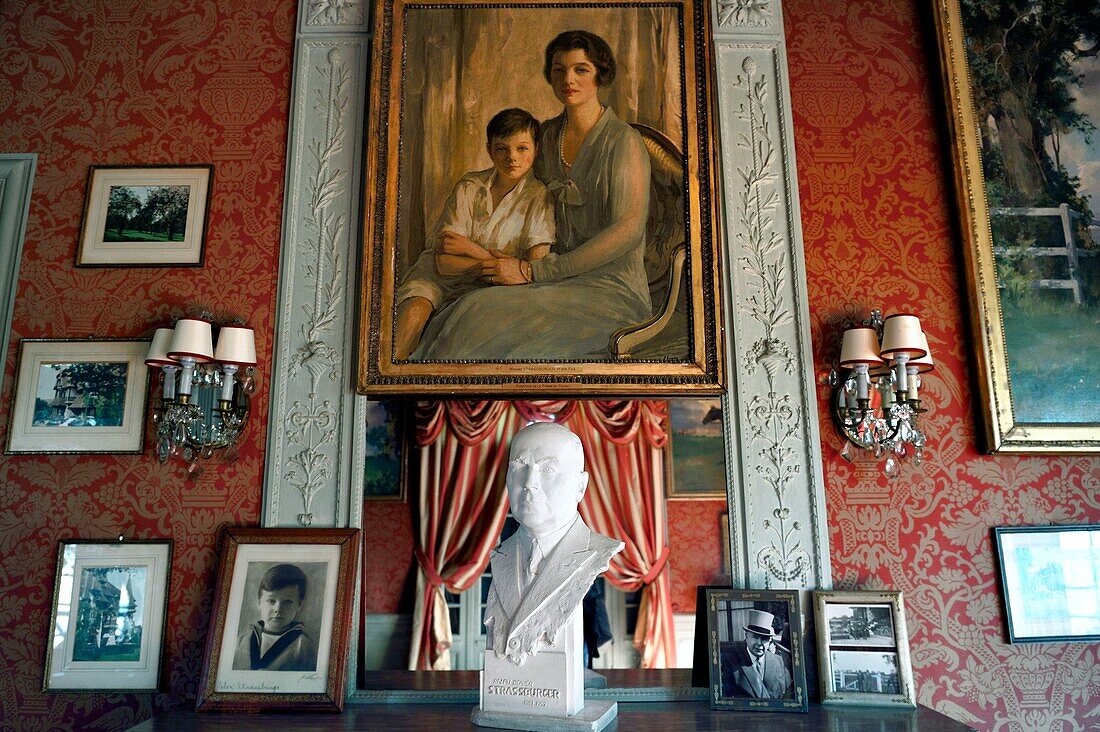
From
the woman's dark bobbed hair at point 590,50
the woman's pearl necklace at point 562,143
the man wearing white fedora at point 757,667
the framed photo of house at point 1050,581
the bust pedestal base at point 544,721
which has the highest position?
the woman's dark bobbed hair at point 590,50

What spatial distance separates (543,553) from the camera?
2.79 meters

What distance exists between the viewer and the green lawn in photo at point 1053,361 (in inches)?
135

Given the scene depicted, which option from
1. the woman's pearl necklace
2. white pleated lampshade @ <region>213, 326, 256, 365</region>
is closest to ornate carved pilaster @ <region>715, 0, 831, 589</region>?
the woman's pearl necklace

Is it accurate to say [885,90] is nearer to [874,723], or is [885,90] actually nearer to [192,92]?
[874,723]

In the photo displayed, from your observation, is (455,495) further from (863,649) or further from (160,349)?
(863,649)

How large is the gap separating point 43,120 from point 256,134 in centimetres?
105

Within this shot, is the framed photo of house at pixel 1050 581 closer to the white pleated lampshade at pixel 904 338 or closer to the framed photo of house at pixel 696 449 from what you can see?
the white pleated lampshade at pixel 904 338

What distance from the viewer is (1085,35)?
12.3 feet

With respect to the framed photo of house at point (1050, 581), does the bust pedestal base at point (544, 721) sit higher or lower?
lower

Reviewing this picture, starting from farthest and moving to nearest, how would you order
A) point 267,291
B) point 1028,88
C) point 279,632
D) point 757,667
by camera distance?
point 1028,88 < point 267,291 < point 279,632 < point 757,667

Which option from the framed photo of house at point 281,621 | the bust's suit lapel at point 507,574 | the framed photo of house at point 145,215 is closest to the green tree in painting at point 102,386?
the framed photo of house at point 145,215

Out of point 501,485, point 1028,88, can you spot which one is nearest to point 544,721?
point 501,485

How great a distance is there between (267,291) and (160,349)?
525 mm

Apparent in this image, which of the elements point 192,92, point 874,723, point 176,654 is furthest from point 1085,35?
point 176,654
